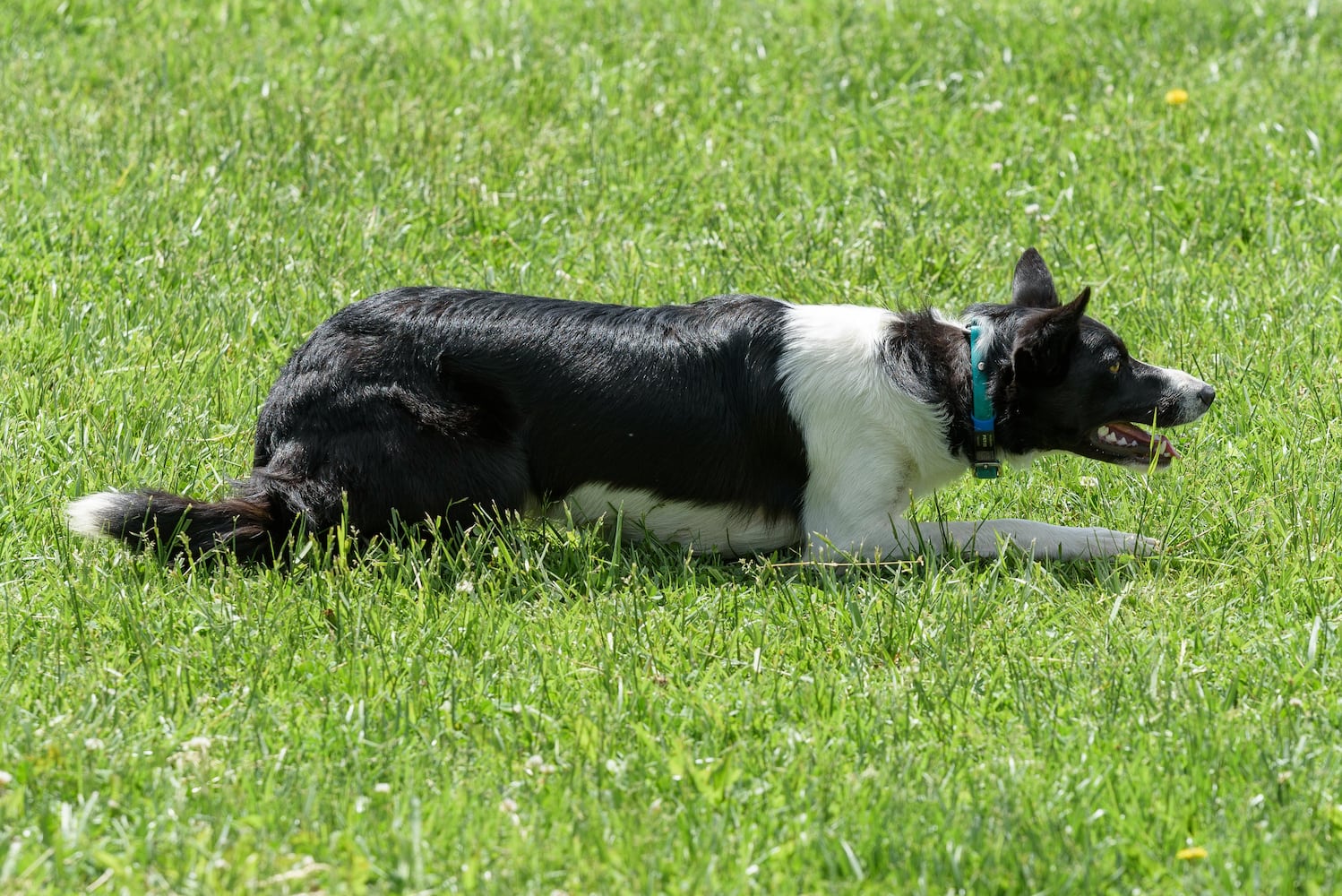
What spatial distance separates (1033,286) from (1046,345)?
1.54ft

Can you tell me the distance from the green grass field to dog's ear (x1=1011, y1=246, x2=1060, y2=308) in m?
0.62

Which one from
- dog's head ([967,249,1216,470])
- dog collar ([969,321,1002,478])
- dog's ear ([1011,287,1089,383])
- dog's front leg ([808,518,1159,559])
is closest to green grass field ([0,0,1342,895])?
dog's front leg ([808,518,1159,559])

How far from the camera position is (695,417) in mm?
4688

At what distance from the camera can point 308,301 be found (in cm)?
621

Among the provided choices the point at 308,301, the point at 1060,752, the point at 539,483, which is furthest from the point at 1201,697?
the point at 308,301

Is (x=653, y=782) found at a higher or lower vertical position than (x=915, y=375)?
lower

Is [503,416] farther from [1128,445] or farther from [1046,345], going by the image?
[1128,445]

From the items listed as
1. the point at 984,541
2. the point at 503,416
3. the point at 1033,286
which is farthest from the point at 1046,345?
the point at 503,416

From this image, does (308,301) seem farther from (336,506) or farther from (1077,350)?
(1077,350)

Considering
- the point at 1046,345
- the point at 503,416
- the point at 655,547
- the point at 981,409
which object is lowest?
the point at 655,547

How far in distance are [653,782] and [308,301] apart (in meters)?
3.42

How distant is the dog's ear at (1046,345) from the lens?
4.51m

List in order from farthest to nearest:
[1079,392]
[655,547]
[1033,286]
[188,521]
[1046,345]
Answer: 1. [1033,286]
2. [655,547]
3. [1079,392]
4. [1046,345]
5. [188,521]

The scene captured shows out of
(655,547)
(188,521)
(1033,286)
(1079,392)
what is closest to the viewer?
(188,521)
